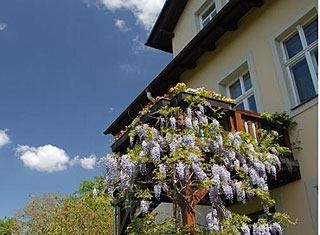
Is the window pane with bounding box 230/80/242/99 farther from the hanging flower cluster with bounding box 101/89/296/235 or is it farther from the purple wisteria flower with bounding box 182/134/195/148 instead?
the purple wisteria flower with bounding box 182/134/195/148

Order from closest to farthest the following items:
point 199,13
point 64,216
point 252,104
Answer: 1. point 252,104
2. point 199,13
3. point 64,216

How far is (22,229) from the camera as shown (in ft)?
56.9

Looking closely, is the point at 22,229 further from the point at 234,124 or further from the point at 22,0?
the point at 234,124

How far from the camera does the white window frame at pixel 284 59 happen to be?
5.59 meters

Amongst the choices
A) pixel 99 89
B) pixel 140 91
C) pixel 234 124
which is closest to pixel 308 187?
pixel 234 124

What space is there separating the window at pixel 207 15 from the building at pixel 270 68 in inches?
9.3

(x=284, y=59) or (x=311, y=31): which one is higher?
(x=311, y=31)

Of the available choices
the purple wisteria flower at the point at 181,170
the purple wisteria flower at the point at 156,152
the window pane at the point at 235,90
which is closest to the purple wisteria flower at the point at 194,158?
the purple wisteria flower at the point at 181,170

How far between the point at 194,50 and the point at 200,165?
4.01 meters

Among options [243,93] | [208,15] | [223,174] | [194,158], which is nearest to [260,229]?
[223,174]

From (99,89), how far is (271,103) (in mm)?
9432

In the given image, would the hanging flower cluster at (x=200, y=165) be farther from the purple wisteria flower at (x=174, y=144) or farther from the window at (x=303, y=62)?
the window at (x=303, y=62)

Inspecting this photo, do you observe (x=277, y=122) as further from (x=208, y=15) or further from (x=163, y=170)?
(x=208, y=15)

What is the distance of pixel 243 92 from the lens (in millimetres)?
7094
